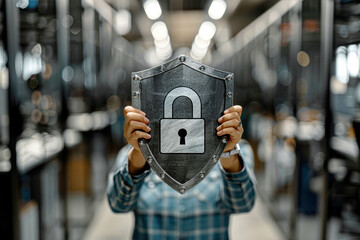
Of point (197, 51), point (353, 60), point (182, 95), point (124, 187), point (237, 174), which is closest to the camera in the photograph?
point (182, 95)

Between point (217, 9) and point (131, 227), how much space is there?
9.55 ft

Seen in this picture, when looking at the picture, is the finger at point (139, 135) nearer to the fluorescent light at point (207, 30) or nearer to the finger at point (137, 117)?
the finger at point (137, 117)

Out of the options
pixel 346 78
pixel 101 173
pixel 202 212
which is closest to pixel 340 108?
pixel 346 78

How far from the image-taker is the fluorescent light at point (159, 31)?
883 millimetres

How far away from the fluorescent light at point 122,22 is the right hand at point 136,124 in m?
0.47

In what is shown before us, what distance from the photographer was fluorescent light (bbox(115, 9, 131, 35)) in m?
1.04

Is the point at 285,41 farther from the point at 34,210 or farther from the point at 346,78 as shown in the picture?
the point at 34,210

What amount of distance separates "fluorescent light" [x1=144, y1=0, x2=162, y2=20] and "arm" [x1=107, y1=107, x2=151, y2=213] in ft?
0.94

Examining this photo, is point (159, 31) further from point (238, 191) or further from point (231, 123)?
point (238, 191)

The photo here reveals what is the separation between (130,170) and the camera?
35.3 inches

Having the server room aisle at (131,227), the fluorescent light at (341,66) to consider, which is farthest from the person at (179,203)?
the server room aisle at (131,227)

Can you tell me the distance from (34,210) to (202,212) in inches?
58.6

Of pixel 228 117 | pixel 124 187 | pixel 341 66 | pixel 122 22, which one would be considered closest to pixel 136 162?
pixel 124 187

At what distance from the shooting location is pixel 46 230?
2547 mm
